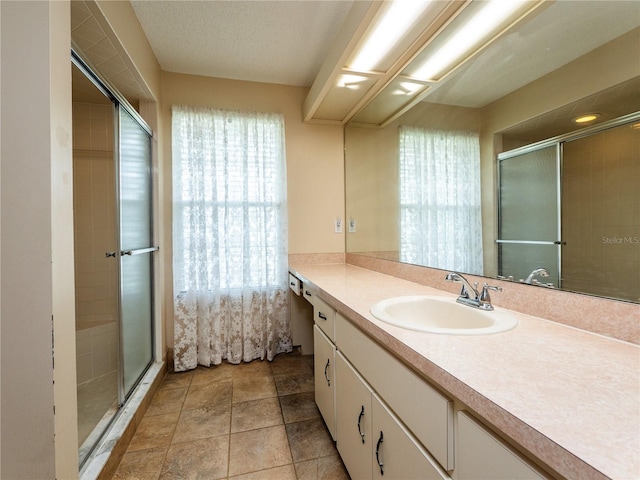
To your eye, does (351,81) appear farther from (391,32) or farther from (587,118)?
(587,118)

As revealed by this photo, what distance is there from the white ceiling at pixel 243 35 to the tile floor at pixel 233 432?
2.42 metres

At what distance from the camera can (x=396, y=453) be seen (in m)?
0.84

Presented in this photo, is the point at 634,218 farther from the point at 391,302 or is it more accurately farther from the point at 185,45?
the point at 185,45

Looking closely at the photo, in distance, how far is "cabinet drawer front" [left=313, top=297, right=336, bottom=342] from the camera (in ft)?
4.51

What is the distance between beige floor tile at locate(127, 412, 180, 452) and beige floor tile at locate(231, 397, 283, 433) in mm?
343

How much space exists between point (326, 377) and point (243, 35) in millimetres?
2199

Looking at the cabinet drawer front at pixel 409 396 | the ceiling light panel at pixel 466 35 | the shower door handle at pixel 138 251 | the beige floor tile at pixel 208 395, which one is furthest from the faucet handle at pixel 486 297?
the shower door handle at pixel 138 251

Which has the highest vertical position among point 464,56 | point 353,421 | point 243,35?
point 243,35

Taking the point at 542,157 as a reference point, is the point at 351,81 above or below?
above

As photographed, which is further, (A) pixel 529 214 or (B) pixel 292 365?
(B) pixel 292 365

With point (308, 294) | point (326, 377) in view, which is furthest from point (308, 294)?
point (326, 377)

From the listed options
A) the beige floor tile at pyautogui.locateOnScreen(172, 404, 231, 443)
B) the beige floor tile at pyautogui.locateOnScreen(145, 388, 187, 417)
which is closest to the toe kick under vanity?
the beige floor tile at pyautogui.locateOnScreen(172, 404, 231, 443)

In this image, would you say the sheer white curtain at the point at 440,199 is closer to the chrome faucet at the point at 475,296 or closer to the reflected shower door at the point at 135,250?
the chrome faucet at the point at 475,296

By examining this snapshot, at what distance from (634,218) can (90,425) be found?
2.35 meters
